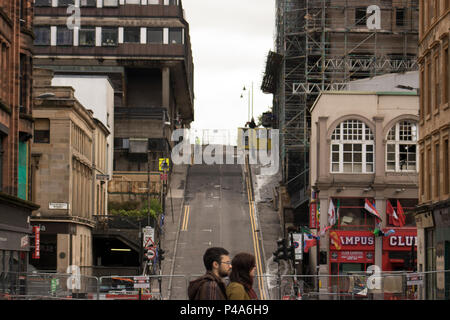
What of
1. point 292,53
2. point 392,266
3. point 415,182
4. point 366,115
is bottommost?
point 392,266

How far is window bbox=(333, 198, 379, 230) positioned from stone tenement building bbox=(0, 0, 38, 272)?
2852 centimetres

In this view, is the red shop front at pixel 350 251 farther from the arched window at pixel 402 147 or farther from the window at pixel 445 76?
the window at pixel 445 76

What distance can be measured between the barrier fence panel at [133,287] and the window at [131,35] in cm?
6957

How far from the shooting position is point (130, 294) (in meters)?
28.9

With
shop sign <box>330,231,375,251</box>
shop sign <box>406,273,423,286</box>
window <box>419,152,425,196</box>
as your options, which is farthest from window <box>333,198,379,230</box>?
shop sign <box>406,273,423,286</box>

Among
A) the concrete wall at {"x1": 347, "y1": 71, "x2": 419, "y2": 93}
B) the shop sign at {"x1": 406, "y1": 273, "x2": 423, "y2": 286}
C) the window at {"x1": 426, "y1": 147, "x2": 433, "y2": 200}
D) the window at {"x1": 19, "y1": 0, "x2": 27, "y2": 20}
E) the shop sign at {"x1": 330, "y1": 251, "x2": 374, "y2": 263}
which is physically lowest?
the shop sign at {"x1": 330, "y1": 251, "x2": 374, "y2": 263}

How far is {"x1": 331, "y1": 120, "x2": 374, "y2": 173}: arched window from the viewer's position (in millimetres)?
62906

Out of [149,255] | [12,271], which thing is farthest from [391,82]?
[12,271]

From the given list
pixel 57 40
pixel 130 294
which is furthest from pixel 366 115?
pixel 57 40

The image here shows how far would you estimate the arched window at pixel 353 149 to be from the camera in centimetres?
6291

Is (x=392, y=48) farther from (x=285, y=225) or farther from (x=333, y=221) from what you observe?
(x=333, y=221)

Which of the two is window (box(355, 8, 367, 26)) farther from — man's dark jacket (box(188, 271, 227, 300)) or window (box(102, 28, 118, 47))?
man's dark jacket (box(188, 271, 227, 300))

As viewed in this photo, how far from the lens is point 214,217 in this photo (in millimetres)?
77250

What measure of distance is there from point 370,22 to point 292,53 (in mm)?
7698
